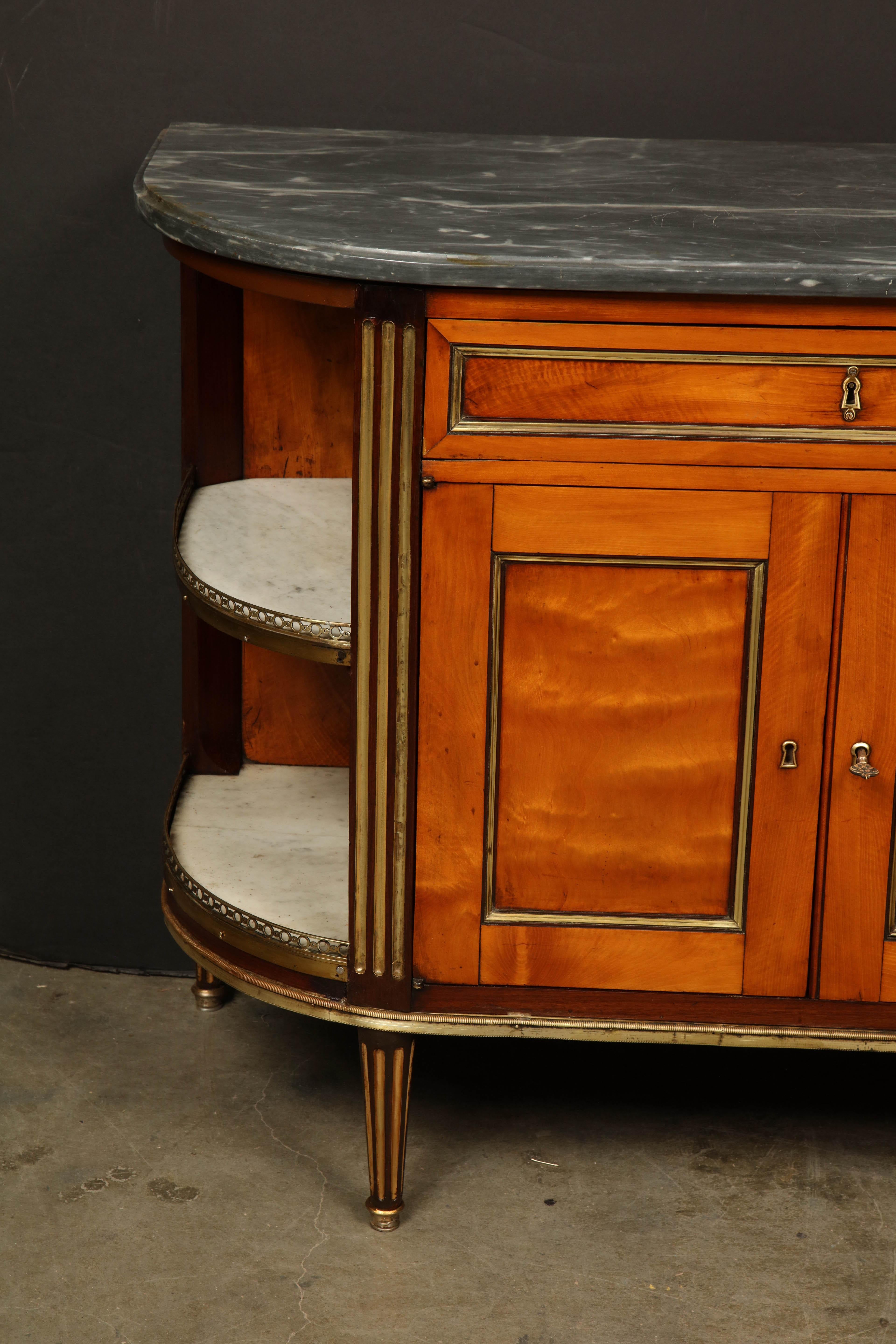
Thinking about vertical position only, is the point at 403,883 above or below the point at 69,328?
below

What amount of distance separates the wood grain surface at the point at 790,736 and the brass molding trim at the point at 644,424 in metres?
0.08

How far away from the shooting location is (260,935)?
2.31 meters

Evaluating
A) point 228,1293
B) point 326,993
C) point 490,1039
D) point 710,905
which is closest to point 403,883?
point 326,993

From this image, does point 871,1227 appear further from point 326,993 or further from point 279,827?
point 279,827

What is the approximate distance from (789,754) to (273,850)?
83 cm

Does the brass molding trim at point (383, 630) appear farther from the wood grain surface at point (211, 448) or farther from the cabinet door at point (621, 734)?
the wood grain surface at point (211, 448)

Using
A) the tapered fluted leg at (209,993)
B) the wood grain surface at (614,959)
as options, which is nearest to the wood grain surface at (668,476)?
the wood grain surface at (614,959)

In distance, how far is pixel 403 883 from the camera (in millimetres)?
2178

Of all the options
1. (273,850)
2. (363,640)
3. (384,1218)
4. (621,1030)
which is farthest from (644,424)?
(384,1218)

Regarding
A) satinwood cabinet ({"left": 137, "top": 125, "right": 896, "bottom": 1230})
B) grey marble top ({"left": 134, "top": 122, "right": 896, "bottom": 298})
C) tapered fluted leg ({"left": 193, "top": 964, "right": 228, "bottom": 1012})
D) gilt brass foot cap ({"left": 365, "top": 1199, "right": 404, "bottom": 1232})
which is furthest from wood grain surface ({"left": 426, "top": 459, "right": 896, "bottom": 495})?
tapered fluted leg ({"left": 193, "top": 964, "right": 228, "bottom": 1012})

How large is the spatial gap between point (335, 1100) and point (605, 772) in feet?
2.80

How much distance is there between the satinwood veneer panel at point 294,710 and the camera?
2816mm

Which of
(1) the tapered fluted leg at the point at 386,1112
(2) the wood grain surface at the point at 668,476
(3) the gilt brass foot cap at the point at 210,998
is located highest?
(2) the wood grain surface at the point at 668,476

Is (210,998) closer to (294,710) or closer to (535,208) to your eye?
(294,710)
